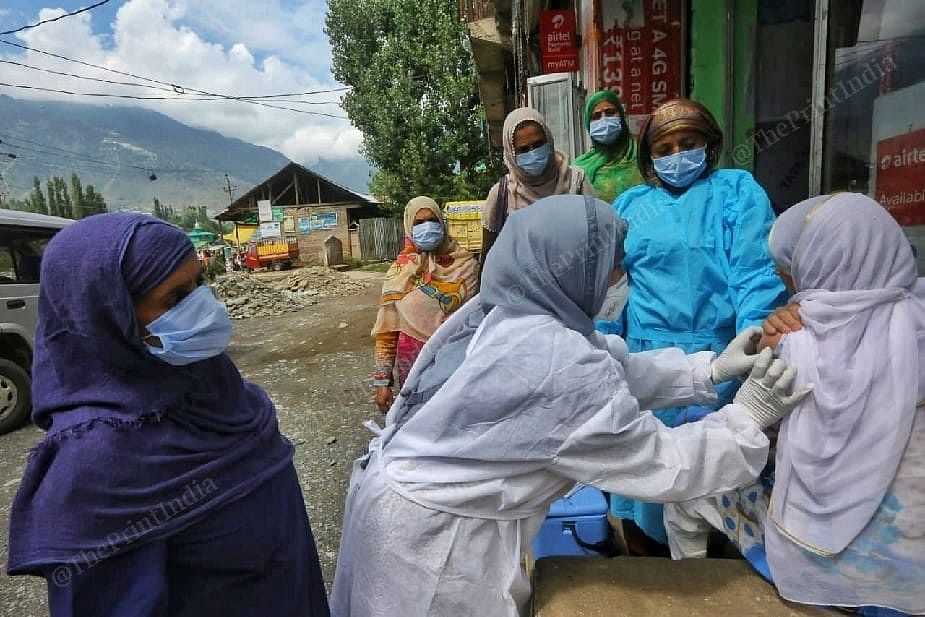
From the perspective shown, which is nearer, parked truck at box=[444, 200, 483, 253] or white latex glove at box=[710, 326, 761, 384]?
white latex glove at box=[710, 326, 761, 384]

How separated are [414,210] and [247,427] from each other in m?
2.19

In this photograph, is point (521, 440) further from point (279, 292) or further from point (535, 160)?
point (279, 292)

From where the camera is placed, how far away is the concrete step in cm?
133

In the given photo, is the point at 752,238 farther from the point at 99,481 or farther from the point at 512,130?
the point at 99,481

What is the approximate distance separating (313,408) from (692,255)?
4295mm

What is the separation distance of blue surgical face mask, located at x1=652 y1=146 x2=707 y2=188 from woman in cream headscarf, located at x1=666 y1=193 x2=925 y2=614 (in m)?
0.84

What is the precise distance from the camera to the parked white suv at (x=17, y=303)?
508 centimetres

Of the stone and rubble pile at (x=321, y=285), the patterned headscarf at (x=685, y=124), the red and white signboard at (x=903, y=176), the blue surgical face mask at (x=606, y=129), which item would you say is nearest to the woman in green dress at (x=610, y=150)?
the blue surgical face mask at (x=606, y=129)

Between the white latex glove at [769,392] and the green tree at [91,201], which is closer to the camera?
the white latex glove at [769,392]

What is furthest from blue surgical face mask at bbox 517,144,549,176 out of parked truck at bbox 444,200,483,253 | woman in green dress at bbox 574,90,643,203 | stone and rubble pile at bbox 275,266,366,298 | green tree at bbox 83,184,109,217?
green tree at bbox 83,184,109,217

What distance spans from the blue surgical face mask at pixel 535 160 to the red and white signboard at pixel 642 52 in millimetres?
1900

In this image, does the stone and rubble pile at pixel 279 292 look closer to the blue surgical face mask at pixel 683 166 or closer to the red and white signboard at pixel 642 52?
the red and white signboard at pixel 642 52

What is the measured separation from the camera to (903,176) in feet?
8.29

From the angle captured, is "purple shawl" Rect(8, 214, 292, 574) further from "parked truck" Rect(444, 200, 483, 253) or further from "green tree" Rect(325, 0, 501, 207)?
"green tree" Rect(325, 0, 501, 207)
